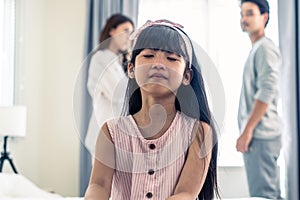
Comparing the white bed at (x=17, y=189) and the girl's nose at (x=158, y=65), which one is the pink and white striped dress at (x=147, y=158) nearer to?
the girl's nose at (x=158, y=65)

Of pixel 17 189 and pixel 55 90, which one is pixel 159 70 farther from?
pixel 55 90

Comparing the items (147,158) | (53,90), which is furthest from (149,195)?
(53,90)

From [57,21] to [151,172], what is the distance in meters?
3.75

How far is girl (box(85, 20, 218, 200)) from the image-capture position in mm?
815

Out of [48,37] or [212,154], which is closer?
[212,154]

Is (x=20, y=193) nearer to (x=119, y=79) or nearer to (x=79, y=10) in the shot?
(x=79, y=10)

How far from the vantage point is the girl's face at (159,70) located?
0.79 metres

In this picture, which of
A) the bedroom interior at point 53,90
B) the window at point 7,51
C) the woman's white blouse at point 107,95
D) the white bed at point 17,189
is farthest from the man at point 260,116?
the woman's white blouse at point 107,95

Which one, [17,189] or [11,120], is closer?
[17,189]

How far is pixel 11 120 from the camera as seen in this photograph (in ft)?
10.9

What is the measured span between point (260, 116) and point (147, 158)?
2667 mm

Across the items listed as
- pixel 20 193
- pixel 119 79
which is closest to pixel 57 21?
pixel 20 193

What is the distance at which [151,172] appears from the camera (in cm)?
83

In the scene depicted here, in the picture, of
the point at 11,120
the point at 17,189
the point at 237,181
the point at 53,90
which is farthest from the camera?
the point at 53,90
